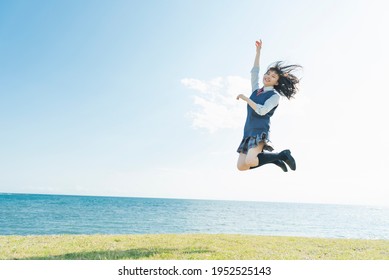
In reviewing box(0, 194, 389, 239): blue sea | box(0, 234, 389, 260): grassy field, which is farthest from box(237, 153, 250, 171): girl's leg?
box(0, 194, 389, 239): blue sea

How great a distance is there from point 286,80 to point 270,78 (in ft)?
1.15

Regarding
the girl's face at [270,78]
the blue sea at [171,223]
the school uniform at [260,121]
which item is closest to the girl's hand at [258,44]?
the girl's face at [270,78]

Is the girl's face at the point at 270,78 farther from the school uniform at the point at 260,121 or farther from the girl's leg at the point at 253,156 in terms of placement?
the girl's leg at the point at 253,156

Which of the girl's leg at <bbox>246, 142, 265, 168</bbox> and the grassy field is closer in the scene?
the girl's leg at <bbox>246, 142, 265, 168</bbox>

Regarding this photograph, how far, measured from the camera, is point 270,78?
7020 millimetres

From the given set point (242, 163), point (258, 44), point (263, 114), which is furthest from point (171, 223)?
point (263, 114)

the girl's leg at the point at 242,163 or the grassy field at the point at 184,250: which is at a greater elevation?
the girl's leg at the point at 242,163

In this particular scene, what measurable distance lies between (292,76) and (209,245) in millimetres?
4164

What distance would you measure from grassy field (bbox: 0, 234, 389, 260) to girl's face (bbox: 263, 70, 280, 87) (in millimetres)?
3301

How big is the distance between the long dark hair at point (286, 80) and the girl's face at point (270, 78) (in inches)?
3.0

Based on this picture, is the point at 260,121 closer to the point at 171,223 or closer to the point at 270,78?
the point at 270,78

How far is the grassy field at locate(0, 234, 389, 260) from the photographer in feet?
23.1

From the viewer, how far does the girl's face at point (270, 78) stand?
702 centimetres

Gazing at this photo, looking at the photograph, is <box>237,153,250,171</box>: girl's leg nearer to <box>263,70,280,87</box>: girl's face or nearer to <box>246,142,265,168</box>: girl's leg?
<box>246,142,265,168</box>: girl's leg
